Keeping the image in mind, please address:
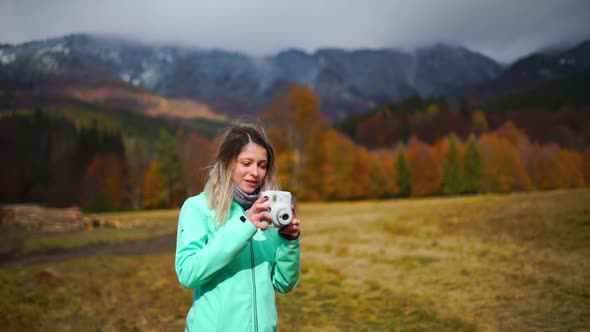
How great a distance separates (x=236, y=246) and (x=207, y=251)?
0.18 m

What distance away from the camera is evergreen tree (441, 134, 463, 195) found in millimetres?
49031

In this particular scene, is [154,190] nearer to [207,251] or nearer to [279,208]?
[207,251]

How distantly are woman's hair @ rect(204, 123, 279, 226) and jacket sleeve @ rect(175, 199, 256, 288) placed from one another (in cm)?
22

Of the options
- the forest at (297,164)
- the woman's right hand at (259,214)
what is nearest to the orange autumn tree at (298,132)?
the forest at (297,164)

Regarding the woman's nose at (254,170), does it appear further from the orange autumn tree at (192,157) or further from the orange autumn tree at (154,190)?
the orange autumn tree at (154,190)

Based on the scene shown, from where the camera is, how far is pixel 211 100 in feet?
601

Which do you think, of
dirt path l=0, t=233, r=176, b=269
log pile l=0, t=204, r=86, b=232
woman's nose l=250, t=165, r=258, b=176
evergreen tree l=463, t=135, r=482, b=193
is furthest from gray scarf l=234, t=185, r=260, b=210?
evergreen tree l=463, t=135, r=482, b=193

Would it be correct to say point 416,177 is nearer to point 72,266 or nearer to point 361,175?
point 361,175

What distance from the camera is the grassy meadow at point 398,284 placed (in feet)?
19.3

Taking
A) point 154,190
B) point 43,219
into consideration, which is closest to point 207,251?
point 43,219

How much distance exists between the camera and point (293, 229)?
2326 millimetres

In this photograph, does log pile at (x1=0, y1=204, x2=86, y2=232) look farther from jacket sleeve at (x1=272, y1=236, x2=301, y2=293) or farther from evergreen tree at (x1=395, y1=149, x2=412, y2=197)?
evergreen tree at (x1=395, y1=149, x2=412, y2=197)

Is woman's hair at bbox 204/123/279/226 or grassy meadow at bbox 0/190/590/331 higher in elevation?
woman's hair at bbox 204/123/279/226

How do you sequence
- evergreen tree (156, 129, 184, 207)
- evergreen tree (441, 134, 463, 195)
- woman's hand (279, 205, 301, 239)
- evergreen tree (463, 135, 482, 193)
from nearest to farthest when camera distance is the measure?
1. woman's hand (279, 205, 301, 239)
2. evergreen tree (156, 129, 184, 207)
3. evergreen tree (463, 135, 482, 193)
4. evergreen tree (441, 134, 463, 195)
